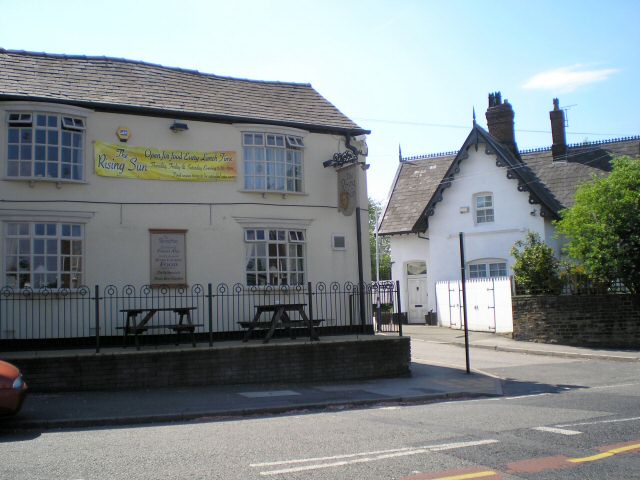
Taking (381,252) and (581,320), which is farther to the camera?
(381,252)

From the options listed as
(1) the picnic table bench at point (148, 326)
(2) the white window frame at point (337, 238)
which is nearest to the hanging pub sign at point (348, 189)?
(2) the white window frame at point (337, 238)

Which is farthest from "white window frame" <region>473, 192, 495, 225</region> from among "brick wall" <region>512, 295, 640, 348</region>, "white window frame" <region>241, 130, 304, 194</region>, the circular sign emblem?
the circular sign emblem

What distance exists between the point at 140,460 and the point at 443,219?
Answer: 882 inches

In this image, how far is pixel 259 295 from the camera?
15406 millimetres

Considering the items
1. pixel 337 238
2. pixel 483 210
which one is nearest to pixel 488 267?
pixel 483 210

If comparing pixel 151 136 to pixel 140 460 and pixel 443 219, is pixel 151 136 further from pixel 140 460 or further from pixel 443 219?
pixel 443 219

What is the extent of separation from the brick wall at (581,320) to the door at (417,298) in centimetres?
785

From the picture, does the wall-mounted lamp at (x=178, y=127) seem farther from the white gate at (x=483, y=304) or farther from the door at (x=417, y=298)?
the door at (x=417, y=298)

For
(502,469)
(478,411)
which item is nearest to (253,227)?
(478,411)

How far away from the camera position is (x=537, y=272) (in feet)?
68.5

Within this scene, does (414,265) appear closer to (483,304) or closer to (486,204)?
(486,204)

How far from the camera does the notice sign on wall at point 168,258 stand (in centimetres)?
1459

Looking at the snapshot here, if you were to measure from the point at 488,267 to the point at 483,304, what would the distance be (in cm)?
403

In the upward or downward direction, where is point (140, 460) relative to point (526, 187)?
downward
